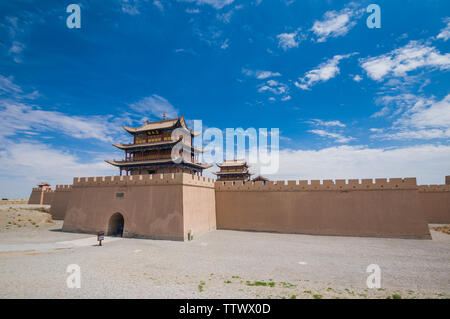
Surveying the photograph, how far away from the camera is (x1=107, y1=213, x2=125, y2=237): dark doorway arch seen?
1677 cm

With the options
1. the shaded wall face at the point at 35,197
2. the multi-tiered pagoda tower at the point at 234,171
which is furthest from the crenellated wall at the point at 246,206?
the shaded wall face at the point at 35,197

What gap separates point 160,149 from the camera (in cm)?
2317

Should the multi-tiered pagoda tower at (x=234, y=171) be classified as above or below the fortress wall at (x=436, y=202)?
above

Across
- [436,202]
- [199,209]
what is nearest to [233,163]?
[199,209]

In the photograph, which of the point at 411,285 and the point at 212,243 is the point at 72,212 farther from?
the point at 411,285

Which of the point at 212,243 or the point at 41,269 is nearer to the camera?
the point at 41,269

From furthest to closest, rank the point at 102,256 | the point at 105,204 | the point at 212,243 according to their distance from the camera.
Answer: the point at 105,204, the point at 212,243, the point at 102,256

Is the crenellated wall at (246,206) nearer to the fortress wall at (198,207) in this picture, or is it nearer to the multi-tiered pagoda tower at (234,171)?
the fortress wall at (198,207)

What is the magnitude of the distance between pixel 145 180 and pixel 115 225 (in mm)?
4558

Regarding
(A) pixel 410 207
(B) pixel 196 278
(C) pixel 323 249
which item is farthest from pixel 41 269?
(A) pixel 410 207

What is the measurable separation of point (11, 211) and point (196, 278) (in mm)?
23578

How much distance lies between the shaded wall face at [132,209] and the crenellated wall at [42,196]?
679 inches

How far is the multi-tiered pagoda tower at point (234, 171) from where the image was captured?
33.8 metres
